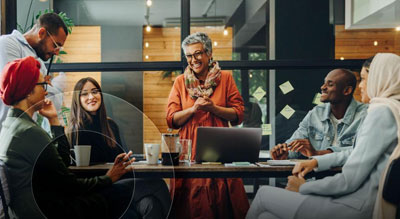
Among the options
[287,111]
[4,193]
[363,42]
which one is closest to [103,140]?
[4,193]

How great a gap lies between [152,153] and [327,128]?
1275 millimetres

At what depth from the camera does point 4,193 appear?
2.40 meters

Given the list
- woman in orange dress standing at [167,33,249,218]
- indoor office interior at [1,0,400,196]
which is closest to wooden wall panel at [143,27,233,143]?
indoor office interior at [1,0,400,196]

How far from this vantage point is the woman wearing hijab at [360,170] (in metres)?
2.36

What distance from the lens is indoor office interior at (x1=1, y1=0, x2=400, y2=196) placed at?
3.45 meters

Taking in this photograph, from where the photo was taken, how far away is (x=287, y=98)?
3525 mm

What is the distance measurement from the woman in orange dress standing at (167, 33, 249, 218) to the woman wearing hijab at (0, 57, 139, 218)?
59 cm

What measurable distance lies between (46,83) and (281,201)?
1572mm

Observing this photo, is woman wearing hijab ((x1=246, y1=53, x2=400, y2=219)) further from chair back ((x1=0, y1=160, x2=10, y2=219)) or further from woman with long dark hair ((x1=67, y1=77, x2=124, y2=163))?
chair back ((x1=0, y1=160, x2=10, y2=219))

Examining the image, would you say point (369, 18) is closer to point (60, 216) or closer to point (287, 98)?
point (287, 98)

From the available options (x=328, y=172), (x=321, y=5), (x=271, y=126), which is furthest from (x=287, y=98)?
(x=328, y=172)

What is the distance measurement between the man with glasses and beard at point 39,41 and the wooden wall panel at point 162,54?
2.21ft

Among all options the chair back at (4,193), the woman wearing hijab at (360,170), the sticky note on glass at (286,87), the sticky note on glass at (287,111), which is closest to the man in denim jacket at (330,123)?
the sticky note on glass at (287,111)

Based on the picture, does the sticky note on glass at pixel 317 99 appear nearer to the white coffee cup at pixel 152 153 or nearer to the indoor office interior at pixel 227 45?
the indoor office interior at pixel 227 45
